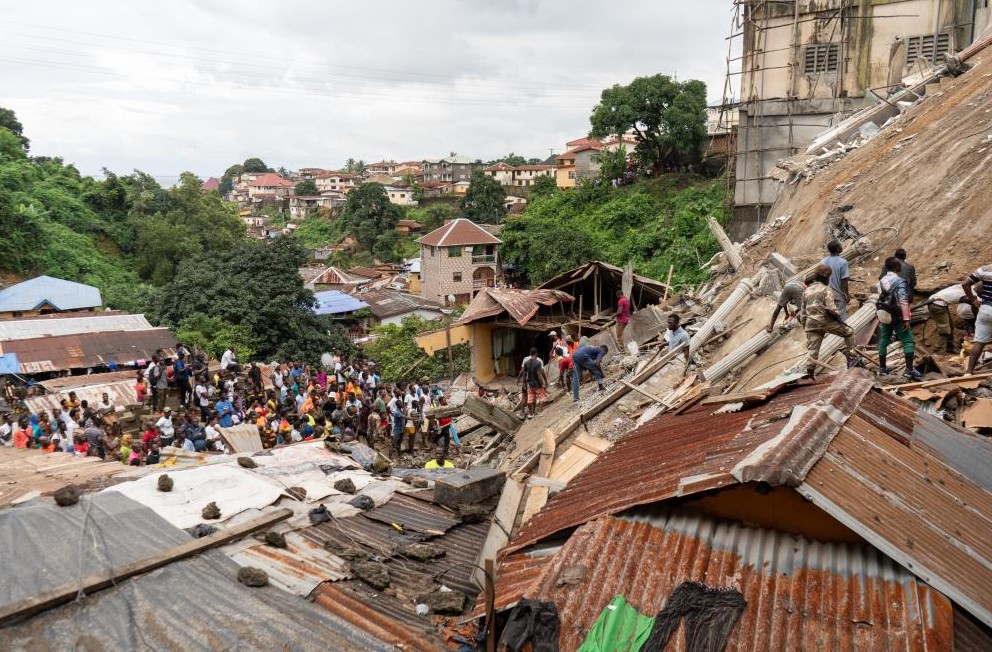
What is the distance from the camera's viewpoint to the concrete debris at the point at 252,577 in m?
5.09

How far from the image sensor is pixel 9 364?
20.2 metres

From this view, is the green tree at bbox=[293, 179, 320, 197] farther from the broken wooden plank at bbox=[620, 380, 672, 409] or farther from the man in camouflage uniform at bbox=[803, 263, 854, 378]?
the man in camouflage uniform at bbox=[803, 263, 854, 378]

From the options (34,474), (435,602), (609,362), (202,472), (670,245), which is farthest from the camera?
(670,245)

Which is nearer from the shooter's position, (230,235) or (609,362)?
(609,362)

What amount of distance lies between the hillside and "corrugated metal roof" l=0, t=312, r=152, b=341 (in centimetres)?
2157

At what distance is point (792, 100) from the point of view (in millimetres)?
24391

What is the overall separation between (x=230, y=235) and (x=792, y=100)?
33533mm

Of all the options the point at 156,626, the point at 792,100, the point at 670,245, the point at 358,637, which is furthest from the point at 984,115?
the point at 670,245

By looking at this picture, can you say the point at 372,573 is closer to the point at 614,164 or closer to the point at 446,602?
the point at 446,602

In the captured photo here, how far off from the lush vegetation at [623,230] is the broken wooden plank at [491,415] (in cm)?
1811

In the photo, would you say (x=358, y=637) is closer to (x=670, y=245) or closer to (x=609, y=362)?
(x=609, y=362)

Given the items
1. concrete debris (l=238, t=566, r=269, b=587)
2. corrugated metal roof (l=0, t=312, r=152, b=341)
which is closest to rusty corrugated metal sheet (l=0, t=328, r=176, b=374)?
corrugated metal roof (l=0, t=312, r=152, b=341)

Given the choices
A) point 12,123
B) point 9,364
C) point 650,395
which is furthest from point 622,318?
point 12,123

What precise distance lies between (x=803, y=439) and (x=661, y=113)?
130ft
